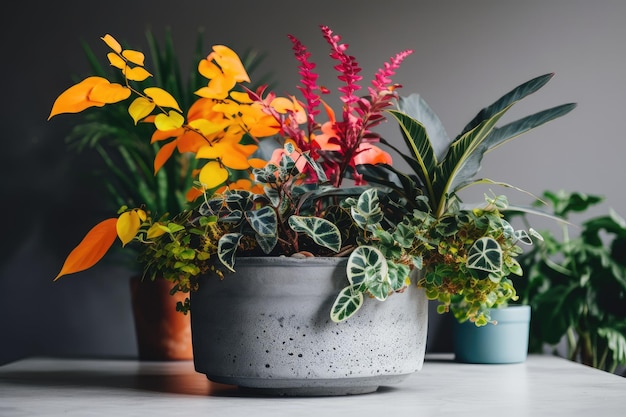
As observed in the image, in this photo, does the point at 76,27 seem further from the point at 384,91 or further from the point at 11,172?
the point at 384,91

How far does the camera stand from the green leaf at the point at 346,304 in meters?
0.95

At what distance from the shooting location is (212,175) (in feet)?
3.53

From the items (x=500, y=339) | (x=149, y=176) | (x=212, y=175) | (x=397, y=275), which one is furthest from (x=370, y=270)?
(x=149, y=176)

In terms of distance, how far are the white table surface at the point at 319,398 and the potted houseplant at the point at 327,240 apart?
46 mm

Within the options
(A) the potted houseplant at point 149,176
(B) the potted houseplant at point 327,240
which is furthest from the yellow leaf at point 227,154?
(A) the potted houseplant at point 149,176

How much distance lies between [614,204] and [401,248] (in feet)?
4.95

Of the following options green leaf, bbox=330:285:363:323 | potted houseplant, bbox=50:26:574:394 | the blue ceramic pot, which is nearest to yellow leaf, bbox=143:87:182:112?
potted houseplant, bbox=50:26:574:394

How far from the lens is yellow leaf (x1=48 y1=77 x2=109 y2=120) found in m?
1.02

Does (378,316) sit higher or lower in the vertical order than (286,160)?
lower

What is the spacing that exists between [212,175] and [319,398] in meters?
0.37

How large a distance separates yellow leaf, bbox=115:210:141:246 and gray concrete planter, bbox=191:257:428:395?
0.14 m

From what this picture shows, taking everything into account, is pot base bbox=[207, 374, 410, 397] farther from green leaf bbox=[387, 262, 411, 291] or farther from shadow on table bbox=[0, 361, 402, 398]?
green leaf bbox=[387, 262, 411, 291]

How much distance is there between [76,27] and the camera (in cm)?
229

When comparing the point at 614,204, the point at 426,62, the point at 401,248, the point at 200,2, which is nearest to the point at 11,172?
the point at 200,2
